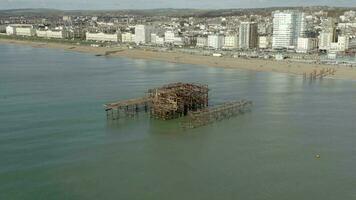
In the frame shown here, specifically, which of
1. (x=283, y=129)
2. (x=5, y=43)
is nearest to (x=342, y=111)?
(x=283, y=129)

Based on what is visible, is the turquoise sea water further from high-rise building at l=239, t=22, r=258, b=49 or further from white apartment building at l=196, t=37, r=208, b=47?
white apartment building at l=196, t=37, r=208, b=47

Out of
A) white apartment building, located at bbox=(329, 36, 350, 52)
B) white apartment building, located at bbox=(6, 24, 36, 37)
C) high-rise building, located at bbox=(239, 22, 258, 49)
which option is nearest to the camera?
white apartment building, located at bbox=(329, 36, 350, 52)

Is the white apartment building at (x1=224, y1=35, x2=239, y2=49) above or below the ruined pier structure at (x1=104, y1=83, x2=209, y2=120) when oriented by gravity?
above

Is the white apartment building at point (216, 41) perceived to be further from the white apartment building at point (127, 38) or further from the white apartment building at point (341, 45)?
the white apartment building at point (127, 38)

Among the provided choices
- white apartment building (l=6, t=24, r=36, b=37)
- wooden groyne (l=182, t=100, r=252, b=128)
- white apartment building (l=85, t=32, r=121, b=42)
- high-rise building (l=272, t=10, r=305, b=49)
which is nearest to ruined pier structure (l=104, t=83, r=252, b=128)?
wooden groyne (l=182, t=100, r=252, b=128)

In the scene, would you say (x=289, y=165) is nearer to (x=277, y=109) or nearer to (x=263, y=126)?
(x=263, y=126)

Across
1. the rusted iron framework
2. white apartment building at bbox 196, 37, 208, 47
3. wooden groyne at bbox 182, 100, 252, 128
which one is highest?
white apartment building at bbox 196, 37, 208, 47
